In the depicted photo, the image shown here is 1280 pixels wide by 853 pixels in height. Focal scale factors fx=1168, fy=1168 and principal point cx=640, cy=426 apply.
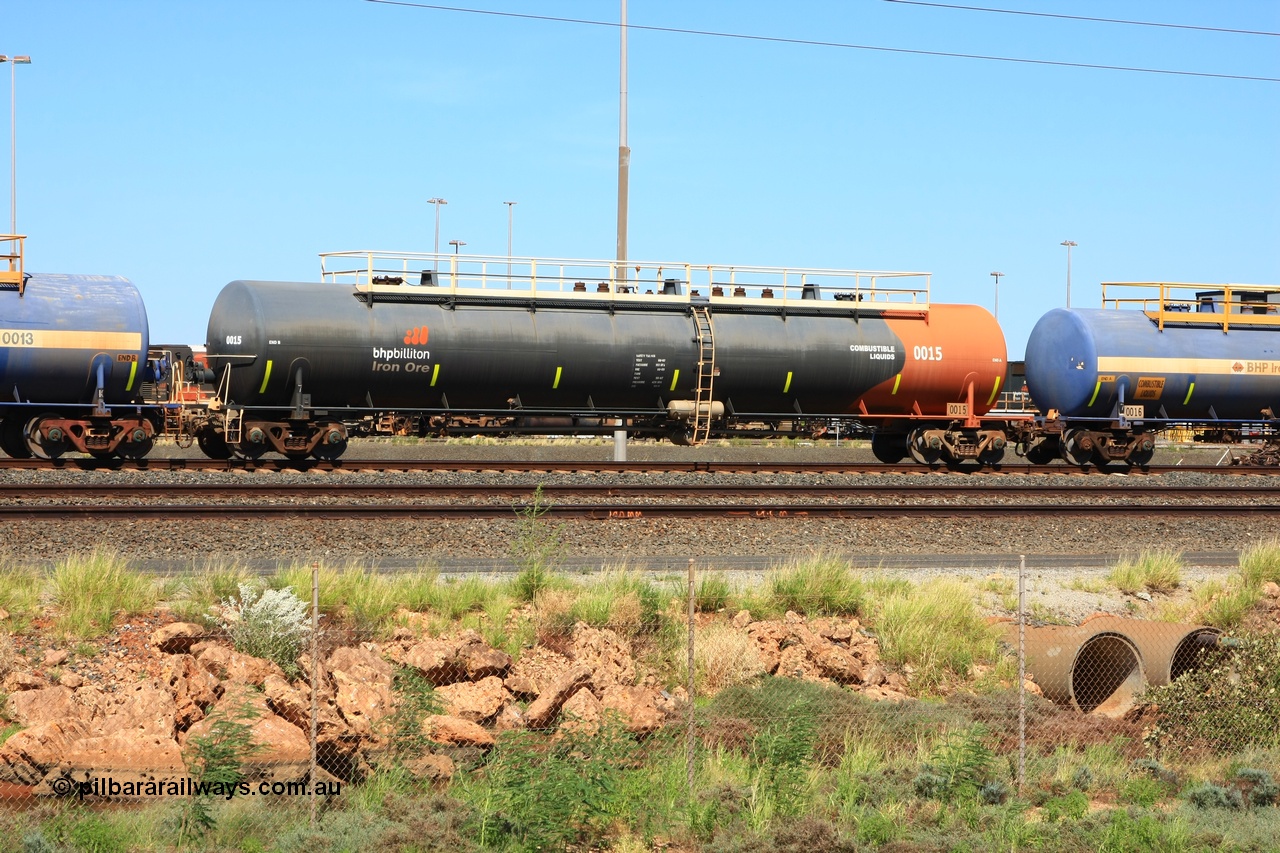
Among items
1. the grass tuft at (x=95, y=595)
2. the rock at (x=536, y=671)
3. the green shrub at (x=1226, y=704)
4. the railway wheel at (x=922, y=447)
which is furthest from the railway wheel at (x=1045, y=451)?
the grass tuft at (x=95, y=595)

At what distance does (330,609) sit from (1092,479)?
1845cm

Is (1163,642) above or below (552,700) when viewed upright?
above

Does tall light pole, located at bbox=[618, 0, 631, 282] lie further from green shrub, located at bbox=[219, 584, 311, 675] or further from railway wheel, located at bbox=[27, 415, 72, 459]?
green shrub, located at bbox=[219, 584, 311, 675]

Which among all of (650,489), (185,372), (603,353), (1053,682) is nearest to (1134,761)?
(1053,682)

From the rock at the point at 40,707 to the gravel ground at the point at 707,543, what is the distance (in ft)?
13.0

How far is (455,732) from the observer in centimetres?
959

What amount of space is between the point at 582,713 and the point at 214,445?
15.9 m

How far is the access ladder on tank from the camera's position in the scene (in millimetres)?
23453

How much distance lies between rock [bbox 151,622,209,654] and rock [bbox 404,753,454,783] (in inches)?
113

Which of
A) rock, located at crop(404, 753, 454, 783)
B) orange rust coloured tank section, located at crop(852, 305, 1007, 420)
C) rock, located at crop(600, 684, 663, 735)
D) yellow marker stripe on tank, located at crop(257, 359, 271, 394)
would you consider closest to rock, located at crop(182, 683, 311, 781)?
rock, located at crop(404, 753, 454, 783)

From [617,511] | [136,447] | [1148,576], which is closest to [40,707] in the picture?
[617,511]

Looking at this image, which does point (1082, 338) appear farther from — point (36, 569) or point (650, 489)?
point (36, 569)

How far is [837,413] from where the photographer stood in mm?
25094

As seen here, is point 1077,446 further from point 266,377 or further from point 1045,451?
point 266,377
